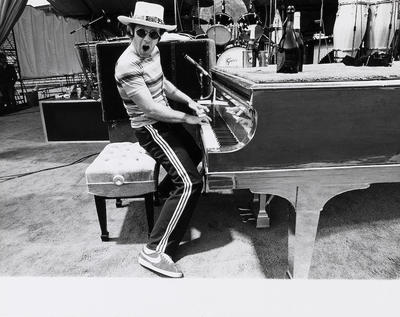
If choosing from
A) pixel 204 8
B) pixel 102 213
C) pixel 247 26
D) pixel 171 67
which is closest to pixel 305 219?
pixel 102 213

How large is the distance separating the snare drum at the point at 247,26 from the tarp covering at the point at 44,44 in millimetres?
6992

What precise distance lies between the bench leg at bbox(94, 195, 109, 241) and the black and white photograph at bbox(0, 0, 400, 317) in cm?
2

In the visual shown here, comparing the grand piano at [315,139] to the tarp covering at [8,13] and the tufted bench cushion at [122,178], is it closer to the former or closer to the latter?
the tufted bench cushion at [122,178]

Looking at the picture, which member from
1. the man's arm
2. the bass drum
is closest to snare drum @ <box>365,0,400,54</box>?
the bass drum

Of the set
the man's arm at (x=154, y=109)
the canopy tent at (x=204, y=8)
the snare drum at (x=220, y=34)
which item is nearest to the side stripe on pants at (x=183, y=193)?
the man's arm at (x=154, y=109)

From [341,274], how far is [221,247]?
792 millimetres

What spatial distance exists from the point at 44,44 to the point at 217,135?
498 inches

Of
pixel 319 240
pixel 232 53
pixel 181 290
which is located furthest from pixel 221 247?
pixel 232 53

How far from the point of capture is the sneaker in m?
2.07

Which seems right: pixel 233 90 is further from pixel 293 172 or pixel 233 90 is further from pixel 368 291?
pixel 368 291

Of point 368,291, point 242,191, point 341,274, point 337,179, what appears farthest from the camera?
point 242,191

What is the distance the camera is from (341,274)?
6.62ft

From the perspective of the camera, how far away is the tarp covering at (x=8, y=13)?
15.2 feet

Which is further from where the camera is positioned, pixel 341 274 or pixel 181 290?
pixel 341 274
